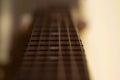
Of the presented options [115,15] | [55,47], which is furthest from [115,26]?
[55,47]

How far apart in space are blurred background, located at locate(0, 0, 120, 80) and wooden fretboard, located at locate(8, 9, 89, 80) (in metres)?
0.02

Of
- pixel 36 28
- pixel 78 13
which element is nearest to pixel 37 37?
pixel 36 28

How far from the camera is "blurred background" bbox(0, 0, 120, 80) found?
57 cm

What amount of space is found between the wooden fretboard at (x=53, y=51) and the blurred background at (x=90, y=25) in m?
0.02

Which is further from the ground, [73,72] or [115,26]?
[115,26]

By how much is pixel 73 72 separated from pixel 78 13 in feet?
0.54

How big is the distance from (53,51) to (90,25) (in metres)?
0.13

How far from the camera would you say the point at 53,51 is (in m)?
0.57

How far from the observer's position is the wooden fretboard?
1.78 ft

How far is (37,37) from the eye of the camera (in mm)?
584

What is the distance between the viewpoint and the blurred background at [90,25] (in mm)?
568

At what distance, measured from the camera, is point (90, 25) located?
60 centimetres

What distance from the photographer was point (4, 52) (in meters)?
0.58

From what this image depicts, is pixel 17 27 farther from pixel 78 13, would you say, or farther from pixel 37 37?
pixel 78 13
